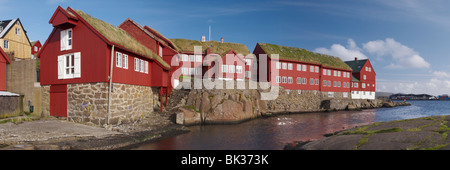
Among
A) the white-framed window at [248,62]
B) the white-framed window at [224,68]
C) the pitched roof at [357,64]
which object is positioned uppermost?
the pitched roof at [357,64]

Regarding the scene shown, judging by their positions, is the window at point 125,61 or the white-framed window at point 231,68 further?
the white-framed window at point 231,68

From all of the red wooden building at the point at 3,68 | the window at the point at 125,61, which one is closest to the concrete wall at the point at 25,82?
the red wooden building at the point at 3,68

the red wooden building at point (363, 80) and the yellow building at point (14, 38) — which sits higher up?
the yellow building at point (14, 38)

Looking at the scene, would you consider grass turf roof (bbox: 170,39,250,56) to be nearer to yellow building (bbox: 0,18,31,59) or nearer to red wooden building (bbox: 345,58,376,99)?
yellow building (bbox: 0,18,31,59)

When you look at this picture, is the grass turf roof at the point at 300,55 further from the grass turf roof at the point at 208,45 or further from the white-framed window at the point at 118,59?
the white-framed window at the point at 118,59

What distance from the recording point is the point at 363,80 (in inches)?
2643

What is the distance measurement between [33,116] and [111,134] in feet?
37.4

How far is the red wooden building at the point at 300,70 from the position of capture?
49312 mm

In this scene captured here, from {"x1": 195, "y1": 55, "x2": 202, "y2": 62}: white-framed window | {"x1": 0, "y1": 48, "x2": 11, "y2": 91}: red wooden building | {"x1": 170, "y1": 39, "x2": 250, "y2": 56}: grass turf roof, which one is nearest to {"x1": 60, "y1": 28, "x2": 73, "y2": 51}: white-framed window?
{"x1": 0, "y1": 48, "x2": 11, "y2": 91}: red wooden building

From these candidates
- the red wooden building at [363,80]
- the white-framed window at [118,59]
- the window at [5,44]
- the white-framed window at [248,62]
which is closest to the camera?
the white-framed window at [118,59]

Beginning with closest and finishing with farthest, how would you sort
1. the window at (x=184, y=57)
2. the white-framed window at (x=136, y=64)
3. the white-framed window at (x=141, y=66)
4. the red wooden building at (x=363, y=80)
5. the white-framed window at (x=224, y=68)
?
the white-framed window at (x=136, y=64)
the white-framed window at (x=141, y=66)
the window at (x=184, y=57)
the white-framed window at (x=224, y=68)
the red wooden building at (x=363, y=80)

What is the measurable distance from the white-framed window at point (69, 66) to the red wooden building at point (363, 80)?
2477 inches
